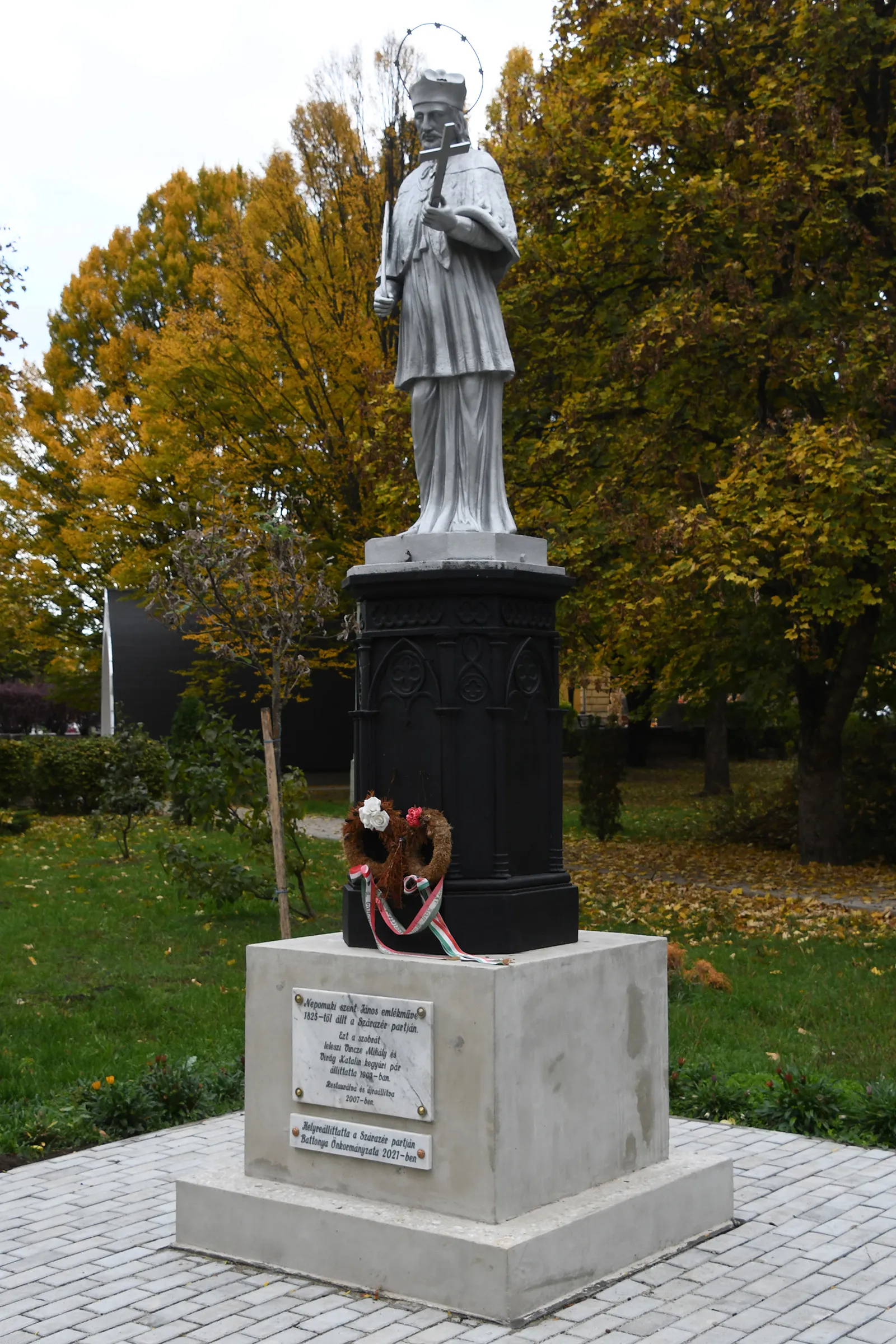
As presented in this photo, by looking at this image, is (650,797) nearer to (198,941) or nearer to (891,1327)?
(198,941)

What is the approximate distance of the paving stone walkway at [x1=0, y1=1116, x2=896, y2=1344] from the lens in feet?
16.2

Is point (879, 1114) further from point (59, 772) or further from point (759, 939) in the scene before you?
point (59, 772)

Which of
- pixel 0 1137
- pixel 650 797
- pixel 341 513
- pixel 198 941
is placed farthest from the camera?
pixel 650 797

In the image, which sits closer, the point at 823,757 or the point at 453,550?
the point at 453,550

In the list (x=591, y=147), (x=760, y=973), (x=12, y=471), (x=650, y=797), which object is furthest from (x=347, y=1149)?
(x=12, y=471)

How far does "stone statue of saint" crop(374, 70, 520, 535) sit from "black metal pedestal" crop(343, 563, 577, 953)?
408mm

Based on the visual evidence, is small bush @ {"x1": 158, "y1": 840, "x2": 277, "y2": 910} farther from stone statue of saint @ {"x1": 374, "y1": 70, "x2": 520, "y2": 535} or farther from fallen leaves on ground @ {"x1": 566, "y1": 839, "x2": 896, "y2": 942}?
stone statue of saint @ {"x1": 374, "y1": 70, "x2": 520, "y2": 535}

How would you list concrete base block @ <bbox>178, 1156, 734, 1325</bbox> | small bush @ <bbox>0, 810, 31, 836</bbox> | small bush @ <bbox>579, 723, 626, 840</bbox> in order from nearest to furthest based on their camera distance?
1. concrete base block @ <bbox>178, 1156, 734, 1325</bbox>
2. small bush @ <bbox>579, 723, 626, 840</bbox>
3. small bush @ <bbox>0, 810, 31, 836</bbox>

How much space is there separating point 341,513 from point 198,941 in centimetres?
1398

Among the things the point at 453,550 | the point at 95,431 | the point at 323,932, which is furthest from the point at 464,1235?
the point at 95,431

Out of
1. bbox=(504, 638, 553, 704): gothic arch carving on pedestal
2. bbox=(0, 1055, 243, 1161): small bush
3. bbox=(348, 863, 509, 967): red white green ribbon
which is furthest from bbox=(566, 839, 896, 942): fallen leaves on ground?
bbox=(348, 863, 509, 967): red white green ribbon

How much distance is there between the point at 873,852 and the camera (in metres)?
18.8

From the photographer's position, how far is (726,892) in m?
15.9

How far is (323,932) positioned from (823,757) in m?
7.51
